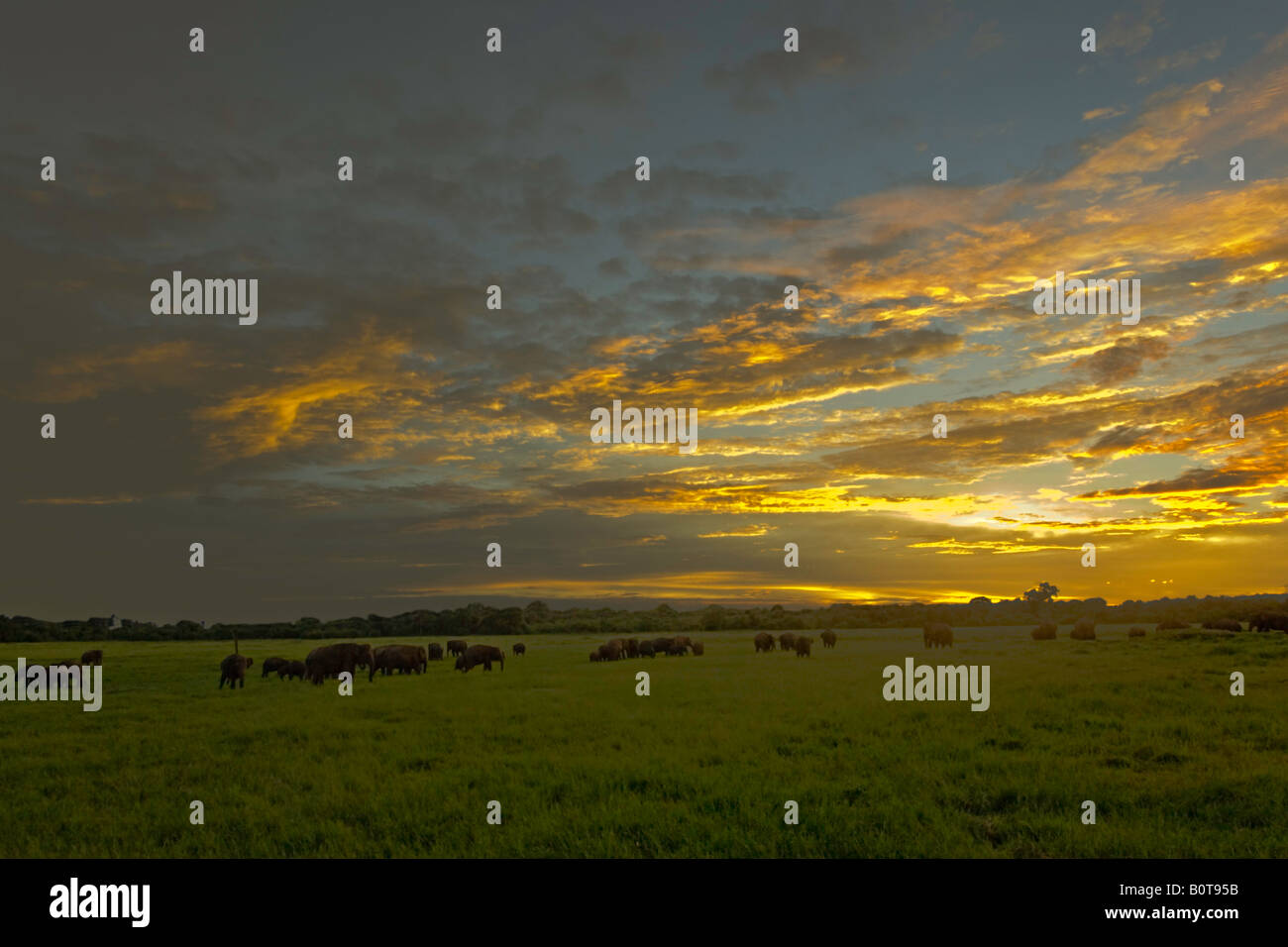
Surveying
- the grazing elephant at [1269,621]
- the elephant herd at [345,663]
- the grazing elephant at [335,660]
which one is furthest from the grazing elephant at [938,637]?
the grazing elephant at [335,660]

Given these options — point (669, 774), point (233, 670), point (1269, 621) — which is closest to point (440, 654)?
point (233, 670)

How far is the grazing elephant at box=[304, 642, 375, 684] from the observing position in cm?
3966

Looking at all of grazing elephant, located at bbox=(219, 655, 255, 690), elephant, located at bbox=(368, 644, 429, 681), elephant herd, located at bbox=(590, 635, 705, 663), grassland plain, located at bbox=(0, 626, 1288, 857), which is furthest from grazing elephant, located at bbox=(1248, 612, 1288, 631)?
grazing elephant, located at bbox=(219, 655, 255, 690)

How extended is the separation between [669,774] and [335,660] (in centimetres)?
3258

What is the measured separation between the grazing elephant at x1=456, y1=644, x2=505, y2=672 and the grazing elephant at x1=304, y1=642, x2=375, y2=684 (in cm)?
552

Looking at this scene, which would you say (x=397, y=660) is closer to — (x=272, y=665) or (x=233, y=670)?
(x=272, y=665)

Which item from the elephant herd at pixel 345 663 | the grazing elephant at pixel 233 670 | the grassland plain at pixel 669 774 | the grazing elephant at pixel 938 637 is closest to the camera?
the grassland plain at pixel 669 774

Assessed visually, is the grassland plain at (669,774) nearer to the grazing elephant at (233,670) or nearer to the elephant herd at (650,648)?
the grazing elephant at (233,670)

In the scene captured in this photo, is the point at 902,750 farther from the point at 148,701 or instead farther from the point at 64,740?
the point at 148,701

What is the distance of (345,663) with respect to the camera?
41.7 meters

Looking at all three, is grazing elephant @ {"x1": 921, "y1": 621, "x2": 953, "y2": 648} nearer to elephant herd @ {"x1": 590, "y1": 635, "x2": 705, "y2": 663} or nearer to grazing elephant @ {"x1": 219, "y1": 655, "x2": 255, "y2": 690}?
elephant herd @ {"x1": 590, "y1": 635, "x2": 705, "y2": 663}

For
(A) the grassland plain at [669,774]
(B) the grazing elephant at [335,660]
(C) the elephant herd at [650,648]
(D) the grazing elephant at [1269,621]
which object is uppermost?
(A) the grassland plain at [669,774]

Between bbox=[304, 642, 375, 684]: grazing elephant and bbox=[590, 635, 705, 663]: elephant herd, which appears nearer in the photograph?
bbox=[304, 642, 375, 684]: grazing elephant

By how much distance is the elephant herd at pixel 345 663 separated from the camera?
37.6 m
